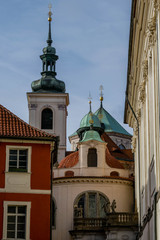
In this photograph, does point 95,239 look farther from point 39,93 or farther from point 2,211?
point 39,93

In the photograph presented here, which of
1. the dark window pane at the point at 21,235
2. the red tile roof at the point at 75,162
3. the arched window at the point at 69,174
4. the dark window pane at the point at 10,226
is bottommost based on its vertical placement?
the dark window pane at the point at 21,235

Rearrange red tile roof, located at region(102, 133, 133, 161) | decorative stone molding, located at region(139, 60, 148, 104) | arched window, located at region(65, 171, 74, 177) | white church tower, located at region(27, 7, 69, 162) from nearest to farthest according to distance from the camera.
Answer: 1. decorative stone molding, located at region(139, 60, 148, 104)
2. arched window, located at region(65, 171, 74, 177)
3. red tile roof, located at region(102, 133, 133, 161)
4. white church tower, located at region(27, 7, 69, 162)

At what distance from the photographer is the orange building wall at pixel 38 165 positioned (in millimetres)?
26891

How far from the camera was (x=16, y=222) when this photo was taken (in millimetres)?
26094

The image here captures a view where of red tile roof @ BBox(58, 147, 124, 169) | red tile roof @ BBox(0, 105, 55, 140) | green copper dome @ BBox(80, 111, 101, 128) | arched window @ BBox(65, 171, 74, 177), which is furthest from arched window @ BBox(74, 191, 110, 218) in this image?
red tile roof @ BBox(0, 105, 55, 140)

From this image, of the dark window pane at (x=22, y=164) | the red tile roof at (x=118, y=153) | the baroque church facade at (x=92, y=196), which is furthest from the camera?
the red tile roof at (x=118, y=153)

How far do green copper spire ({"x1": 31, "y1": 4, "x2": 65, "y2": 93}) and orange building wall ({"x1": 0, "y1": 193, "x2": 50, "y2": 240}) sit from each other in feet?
170

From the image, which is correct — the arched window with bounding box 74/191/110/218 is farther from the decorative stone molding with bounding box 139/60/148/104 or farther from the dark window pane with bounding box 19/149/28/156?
the decorative stone molding with bounding box 139/60/148/104

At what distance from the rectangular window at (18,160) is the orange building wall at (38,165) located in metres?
0.28

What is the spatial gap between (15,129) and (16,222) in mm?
4371

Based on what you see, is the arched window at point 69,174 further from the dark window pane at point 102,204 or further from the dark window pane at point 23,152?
the dark window pane at point 23,152

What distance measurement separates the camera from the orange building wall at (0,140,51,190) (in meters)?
26.9

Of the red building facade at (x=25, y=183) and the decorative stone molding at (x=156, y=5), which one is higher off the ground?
the decorative stone molding at (x=156, y=5)

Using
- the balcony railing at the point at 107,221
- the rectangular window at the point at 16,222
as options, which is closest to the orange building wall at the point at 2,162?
the rectangular window at the point at 16,222
